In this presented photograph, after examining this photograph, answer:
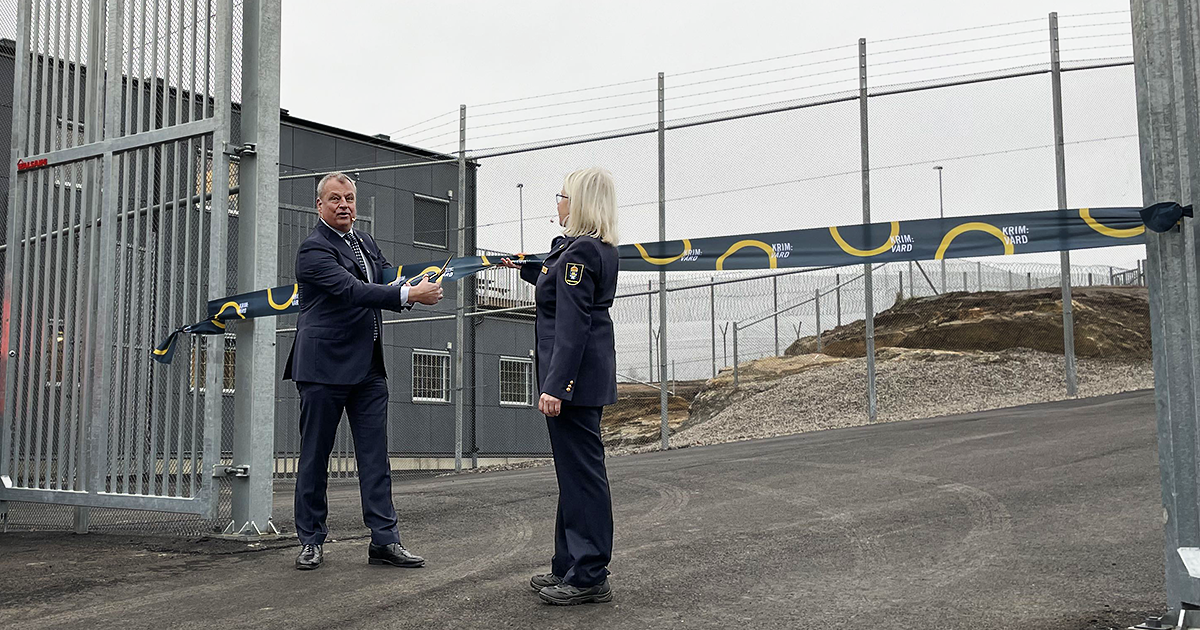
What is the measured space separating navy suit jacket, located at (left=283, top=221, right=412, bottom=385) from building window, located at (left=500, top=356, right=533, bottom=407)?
16.9 metres

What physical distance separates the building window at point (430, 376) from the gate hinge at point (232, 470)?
45.1 ft

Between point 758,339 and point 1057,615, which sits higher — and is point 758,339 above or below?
above

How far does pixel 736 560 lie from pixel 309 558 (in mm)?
2004

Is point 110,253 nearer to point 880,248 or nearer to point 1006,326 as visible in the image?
point 880,248

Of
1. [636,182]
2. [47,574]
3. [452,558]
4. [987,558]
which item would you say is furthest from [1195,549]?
[636,182]

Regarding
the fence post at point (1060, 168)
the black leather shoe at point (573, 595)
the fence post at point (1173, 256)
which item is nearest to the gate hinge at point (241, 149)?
the black leather shoe at point (573, 595)

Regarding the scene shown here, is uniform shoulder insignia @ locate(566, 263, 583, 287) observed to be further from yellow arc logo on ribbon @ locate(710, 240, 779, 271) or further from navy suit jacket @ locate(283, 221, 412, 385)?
navy suit jacket @ locate(283, 221, 412, 385)

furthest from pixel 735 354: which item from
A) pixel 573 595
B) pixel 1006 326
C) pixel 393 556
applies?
pixel 573 595

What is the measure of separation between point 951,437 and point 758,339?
5.47 meters

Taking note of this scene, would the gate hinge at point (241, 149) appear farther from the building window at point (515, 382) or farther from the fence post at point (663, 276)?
the building window at point (515, 382)

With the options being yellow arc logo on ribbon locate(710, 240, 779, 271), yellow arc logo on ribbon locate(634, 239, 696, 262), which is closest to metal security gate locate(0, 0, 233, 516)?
yellow arc logo on ribbon locate(634, 239, 696, 262)

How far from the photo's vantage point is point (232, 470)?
6.23 m

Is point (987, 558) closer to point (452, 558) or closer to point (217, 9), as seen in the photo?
point (452, 558)

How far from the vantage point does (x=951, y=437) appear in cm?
986
